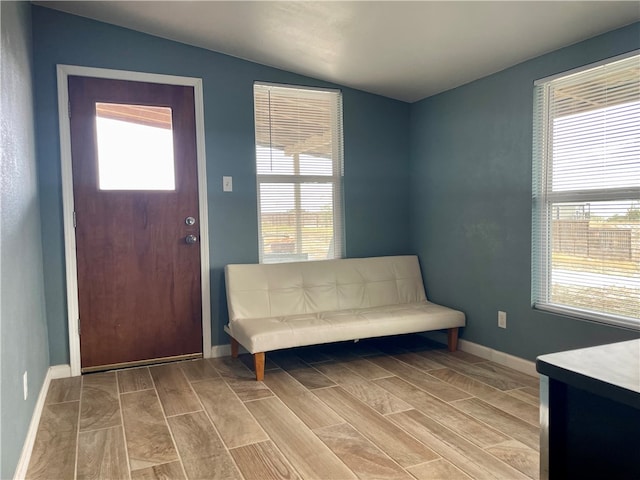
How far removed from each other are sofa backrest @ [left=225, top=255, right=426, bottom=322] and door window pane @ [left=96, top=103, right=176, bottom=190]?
844 mm

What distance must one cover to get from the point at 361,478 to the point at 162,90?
2797 millimetres

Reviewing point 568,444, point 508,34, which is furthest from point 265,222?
point 568,444

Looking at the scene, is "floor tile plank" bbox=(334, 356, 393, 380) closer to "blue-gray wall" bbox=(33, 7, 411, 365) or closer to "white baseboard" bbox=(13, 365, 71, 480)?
"blue-gray wall" bbox=(33, 7, 411, 365)

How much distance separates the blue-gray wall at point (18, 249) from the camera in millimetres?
1768

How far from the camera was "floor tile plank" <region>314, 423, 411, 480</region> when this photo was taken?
1904 mm

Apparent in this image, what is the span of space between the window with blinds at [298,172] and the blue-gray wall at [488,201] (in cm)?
73

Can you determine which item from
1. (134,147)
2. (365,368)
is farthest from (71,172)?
(365,368)

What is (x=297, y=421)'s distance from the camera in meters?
2.41

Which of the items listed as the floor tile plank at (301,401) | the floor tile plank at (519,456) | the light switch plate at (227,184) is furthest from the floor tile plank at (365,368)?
the light switch plate at (227,184)

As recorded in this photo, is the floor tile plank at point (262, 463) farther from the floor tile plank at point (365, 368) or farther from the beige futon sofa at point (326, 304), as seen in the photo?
the floor tile plank at point (365, 368)

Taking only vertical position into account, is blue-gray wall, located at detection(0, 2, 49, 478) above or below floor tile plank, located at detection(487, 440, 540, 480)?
above

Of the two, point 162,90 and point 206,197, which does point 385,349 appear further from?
point 162,90

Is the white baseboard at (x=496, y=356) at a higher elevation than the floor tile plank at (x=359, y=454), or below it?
higher

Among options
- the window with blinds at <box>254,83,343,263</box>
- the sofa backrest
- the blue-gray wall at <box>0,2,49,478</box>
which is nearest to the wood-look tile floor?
the blue-gray wall at <box>0,2,49,478</box>
